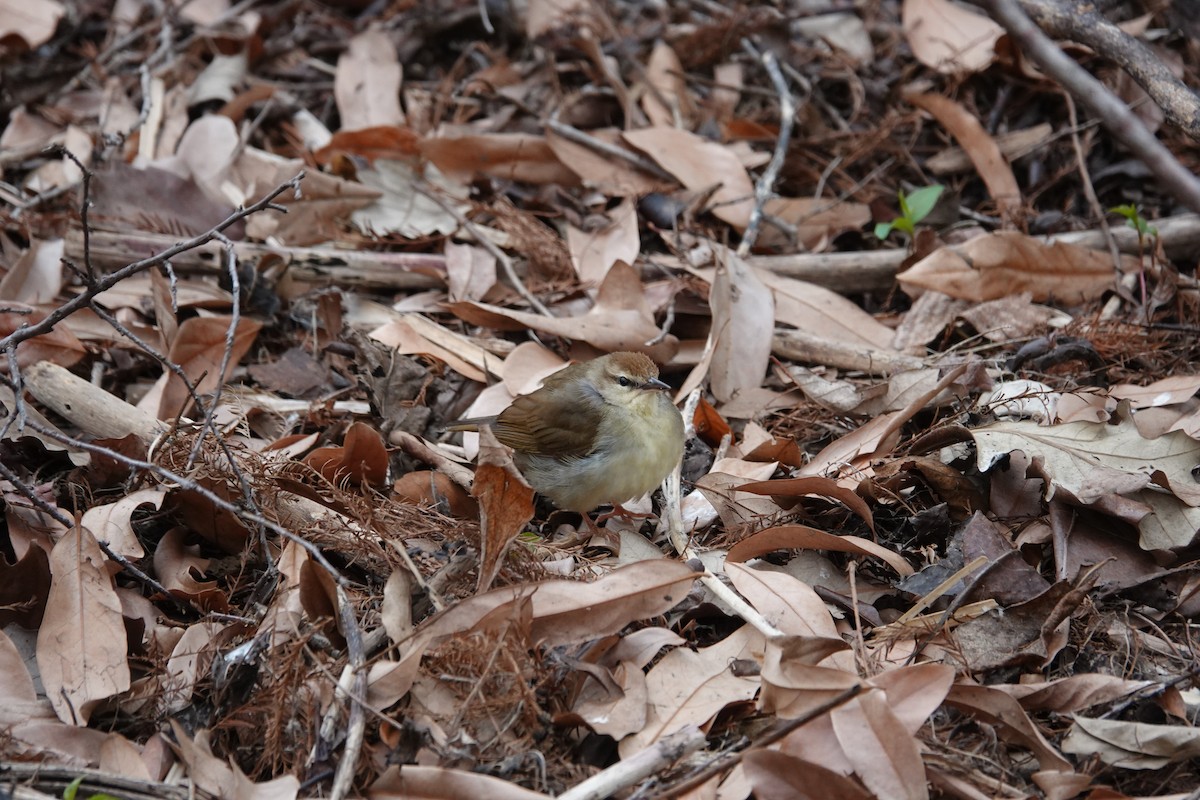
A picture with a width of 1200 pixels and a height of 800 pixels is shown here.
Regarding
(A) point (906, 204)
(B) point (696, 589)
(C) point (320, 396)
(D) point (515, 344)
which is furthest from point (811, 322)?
(C) point (320, 396)

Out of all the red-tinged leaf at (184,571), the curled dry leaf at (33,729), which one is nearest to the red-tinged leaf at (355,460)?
the red-tinged leaf at (184,571)

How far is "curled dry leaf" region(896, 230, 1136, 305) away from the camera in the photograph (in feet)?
17.6

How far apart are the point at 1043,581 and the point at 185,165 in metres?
5.19

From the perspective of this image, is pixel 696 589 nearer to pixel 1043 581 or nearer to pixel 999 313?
pixel 1043 581

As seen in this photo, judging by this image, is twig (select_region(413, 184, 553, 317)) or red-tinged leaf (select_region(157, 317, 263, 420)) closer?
red-tinged leaf (select_region(157, 317, 263, 420))

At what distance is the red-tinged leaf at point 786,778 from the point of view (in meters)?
3.04

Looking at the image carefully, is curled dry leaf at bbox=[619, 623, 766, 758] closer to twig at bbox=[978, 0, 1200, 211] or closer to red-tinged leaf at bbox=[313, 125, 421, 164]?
twig at bbox=[978, 0, 1200, 211]

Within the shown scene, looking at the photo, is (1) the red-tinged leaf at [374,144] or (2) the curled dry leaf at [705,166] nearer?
(2) the curled dry leaf at [705,166]

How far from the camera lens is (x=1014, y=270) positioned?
216 inches

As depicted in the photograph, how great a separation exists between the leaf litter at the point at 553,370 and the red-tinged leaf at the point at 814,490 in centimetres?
2

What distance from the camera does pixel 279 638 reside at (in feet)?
11.9

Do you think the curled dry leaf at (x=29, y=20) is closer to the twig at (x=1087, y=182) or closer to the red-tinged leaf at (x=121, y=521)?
the red-tinged leaf at (x=121, y=521)

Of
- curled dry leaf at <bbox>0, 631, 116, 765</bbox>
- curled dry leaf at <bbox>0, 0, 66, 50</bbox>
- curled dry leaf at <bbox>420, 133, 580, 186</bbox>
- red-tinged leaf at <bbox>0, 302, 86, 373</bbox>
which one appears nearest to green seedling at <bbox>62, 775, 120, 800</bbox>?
curled dry leaf at <bbox>0, 631, 116, 765</bbox>

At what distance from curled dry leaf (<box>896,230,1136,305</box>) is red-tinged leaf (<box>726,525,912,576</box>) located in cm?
182
